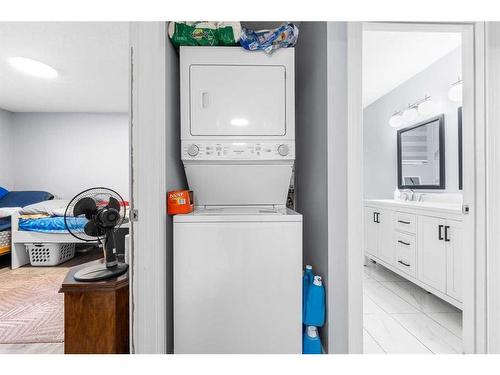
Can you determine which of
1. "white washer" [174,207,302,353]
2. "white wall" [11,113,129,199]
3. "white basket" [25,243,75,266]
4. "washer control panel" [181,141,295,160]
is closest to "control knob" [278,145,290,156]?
"washer control panel" [181,141,295,160]

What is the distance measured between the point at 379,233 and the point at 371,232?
0.66ft

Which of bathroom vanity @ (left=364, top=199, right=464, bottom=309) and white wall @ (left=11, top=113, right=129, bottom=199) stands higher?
white wall @ (left=11, top=113, right=129, bottom=199)

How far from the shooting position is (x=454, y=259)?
2.05m

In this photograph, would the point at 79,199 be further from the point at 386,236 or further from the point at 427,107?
the point at 427,107

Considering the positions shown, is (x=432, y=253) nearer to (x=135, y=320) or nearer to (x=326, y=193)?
(x=326, y=193)

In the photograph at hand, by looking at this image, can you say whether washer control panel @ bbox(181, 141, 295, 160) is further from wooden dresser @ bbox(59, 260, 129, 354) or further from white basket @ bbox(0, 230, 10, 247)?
white basket @ bbox(0, 230, 10, 247)

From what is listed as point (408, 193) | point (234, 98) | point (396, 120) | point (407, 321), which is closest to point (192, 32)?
point (234, 98)

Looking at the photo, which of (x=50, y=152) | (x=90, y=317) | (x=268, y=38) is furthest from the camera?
(x=50, y=152)

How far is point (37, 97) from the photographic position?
4.09m

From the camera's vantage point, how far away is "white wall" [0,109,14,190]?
15.1 feet

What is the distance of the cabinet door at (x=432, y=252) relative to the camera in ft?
7.13

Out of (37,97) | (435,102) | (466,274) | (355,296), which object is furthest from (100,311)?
(37,97)

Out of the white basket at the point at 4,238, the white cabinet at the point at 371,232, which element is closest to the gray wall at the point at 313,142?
the white cabinet at the point at 371,232

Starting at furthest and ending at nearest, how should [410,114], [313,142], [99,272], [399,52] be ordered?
[410,114], [399,52], [313,142], [99,272]
